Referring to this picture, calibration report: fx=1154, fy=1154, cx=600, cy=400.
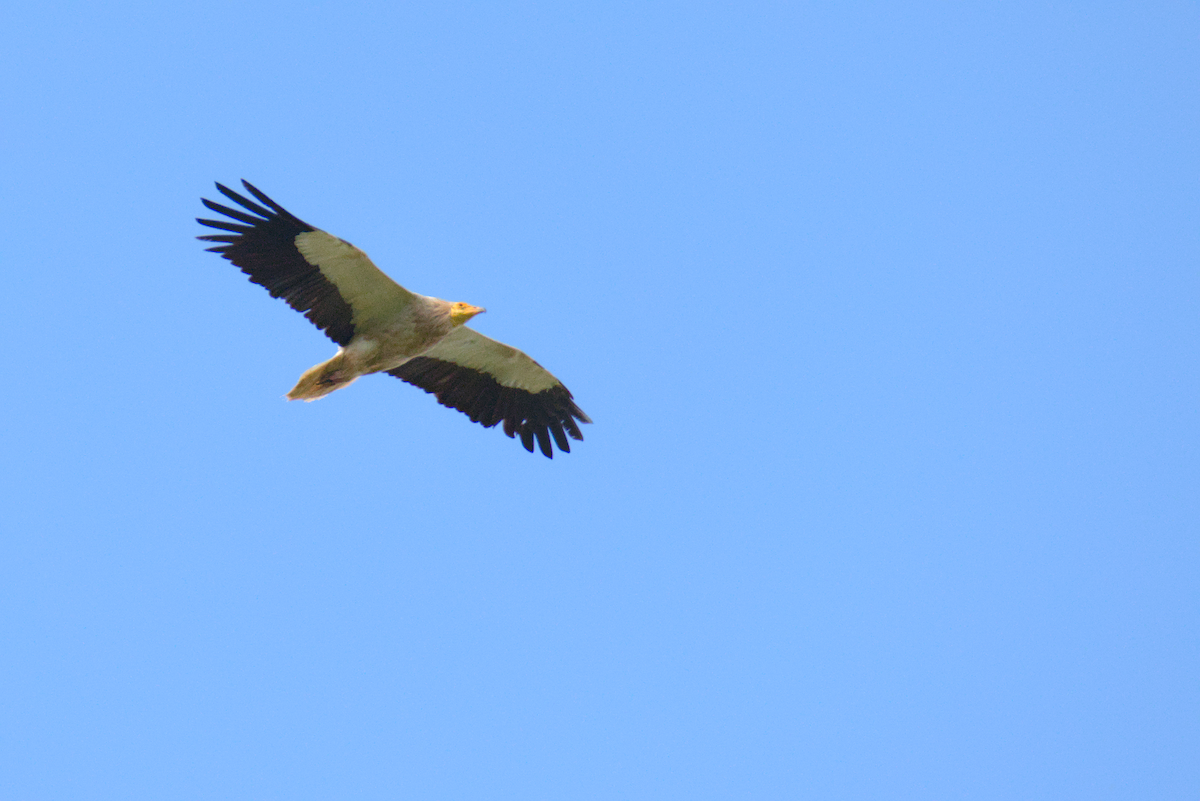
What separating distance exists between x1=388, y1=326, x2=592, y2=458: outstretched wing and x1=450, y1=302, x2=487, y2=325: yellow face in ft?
2.62

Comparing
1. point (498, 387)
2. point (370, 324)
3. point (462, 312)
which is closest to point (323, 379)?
point (370, 324)

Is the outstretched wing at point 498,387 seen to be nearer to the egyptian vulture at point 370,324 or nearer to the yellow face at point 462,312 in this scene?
the egyptian vulture at point 370,324

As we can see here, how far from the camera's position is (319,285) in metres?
12.3

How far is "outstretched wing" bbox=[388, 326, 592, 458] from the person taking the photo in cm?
1382

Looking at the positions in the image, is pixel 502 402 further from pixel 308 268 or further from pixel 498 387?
pixel 308 268

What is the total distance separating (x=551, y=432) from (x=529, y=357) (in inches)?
47.0

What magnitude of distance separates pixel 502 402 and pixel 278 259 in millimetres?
3530

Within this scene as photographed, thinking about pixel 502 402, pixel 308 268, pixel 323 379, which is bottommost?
pixel 323 379

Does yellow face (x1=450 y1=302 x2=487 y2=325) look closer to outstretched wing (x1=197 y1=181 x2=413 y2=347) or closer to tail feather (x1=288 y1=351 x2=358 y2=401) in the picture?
outstretched wing (x1=197 y1=181 x2=413 y2=347)

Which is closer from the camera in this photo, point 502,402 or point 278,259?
point 278,259

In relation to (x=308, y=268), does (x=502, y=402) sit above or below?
above

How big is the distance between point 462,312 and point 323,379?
5.44 feet

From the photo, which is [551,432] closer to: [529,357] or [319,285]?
[529,357]

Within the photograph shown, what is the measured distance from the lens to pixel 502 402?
14.4 metres
